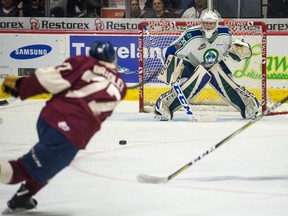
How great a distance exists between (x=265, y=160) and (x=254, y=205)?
1.90m

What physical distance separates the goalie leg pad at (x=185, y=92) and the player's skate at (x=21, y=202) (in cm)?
500

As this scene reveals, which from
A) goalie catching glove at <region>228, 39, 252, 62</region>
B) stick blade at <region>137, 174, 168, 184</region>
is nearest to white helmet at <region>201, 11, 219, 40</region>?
goalie catching glove at <region>228, 39, 252, 62</region>

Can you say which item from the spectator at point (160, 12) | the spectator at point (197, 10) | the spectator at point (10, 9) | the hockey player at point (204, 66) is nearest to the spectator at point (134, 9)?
the spectator at point (160, 12)

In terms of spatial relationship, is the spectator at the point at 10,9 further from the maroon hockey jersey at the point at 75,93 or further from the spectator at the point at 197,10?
the maroon hockey jersey at the point at 75,93

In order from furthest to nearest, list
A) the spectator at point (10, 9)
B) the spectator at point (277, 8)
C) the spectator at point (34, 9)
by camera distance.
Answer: the spectator at point (10, 9)
the spectator at point (34, 9)
the spectator at point (277, 8)

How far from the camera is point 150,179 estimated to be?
6547 mm

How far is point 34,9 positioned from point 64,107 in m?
7.50

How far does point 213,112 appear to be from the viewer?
11094 mm

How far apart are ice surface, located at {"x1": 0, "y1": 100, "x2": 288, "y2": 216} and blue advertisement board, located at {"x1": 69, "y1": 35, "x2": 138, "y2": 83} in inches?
50.2

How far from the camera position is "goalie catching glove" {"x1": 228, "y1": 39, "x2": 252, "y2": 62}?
1028 cm

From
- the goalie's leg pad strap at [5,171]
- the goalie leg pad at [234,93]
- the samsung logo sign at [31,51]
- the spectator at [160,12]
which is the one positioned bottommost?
the goalie leg pad at [234,93]

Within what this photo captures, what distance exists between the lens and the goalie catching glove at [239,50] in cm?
1028

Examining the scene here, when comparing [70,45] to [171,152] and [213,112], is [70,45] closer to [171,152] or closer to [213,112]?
[213,112]

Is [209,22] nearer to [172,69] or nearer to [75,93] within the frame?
[172,69]
